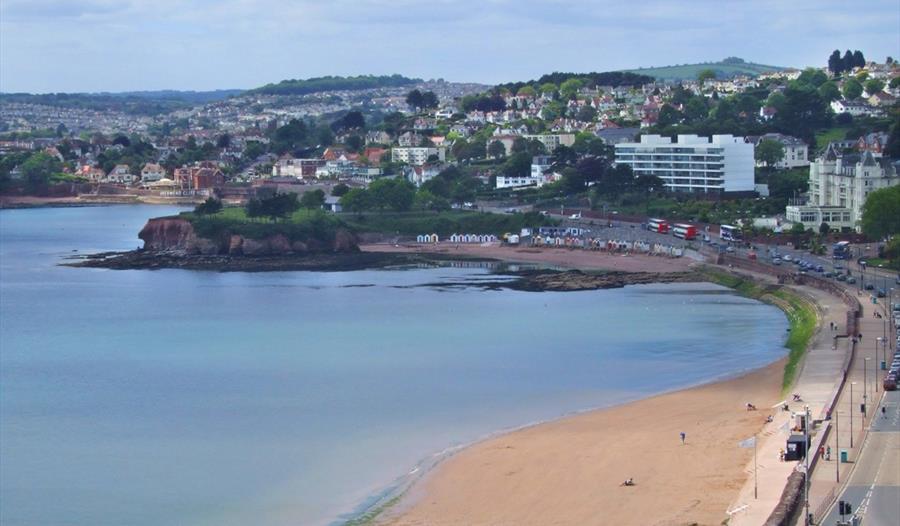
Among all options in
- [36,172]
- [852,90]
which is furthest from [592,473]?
[36,172]

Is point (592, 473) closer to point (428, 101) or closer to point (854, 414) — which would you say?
point (854, 414)

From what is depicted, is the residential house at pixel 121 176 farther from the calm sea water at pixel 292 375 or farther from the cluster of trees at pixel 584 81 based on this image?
the calm sea water at pixel 292 375

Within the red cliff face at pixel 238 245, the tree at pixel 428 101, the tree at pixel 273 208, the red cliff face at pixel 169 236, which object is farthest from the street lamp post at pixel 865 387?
the tree at pixel 428 101

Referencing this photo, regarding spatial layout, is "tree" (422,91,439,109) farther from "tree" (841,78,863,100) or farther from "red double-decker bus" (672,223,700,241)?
"red double-decker bus" (672,223,700,241)

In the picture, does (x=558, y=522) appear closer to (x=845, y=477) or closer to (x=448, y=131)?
(x=845, y=477)

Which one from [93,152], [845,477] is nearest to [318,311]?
[845,477]
